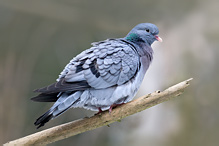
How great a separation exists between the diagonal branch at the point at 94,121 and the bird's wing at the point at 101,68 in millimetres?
279

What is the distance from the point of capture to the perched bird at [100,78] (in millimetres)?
2613

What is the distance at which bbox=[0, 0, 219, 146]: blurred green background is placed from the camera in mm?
4672

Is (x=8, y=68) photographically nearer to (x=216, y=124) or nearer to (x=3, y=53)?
(x=3, y=53)

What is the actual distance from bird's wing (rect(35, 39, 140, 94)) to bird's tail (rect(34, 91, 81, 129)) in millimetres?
67

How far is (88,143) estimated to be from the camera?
4.96m

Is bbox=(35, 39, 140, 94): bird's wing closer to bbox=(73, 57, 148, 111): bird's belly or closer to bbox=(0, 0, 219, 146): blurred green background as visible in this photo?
bbox=(73, 57, 148, 111): bird's belly

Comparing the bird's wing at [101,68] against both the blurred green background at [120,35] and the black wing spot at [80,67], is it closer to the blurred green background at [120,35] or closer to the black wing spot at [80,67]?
the black wing spot at [80,67]

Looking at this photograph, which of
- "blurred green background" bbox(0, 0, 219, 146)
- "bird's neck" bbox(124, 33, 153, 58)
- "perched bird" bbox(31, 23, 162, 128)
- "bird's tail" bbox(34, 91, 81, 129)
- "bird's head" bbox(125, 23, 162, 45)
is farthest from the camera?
"blurred green background" bbox(0, 0, 219, 146)

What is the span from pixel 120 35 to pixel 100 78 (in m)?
2.53

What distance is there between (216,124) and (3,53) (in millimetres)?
3530

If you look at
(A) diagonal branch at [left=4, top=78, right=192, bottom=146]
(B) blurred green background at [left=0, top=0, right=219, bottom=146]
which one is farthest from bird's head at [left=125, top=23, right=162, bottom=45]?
(B) blurred green background at [left=0, top=0, right=219, bottom=146]

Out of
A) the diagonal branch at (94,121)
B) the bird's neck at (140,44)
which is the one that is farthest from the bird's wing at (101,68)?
the diagonal branch at (94,121)

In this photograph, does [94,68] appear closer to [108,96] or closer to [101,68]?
[101,68]

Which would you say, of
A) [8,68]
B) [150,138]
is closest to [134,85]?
[150,138]
